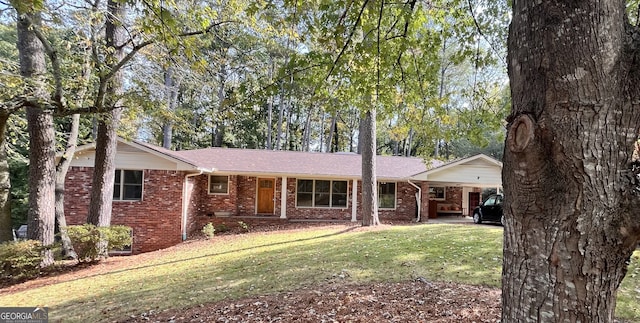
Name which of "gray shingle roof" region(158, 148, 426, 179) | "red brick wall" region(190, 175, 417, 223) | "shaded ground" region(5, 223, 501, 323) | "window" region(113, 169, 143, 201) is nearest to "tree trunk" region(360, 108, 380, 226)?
"gray shingle roof" region(158, 148, 426, 179)

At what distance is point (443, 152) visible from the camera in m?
34.6

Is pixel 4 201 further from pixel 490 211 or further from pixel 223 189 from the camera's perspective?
pixel 490 211

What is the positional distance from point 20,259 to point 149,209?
514 centimetres

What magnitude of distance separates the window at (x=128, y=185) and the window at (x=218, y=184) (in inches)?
124

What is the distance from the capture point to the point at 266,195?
655 inches

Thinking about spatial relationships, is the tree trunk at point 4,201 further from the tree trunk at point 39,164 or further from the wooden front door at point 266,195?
the wooden front door at point 266,195

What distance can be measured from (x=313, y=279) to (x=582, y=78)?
17.3 ft

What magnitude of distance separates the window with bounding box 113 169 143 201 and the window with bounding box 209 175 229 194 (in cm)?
314

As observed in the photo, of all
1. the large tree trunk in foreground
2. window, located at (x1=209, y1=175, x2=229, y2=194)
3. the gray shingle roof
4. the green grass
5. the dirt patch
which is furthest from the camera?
window, located at (x1=209, y1=175, x2=229, y2=194)

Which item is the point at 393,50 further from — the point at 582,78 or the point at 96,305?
the point at 96,305

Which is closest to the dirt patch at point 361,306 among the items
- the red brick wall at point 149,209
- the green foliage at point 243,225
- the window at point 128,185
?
the red brick wall at point 149,209

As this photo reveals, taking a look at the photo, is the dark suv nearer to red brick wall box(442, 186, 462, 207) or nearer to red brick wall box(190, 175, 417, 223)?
red brick wall box(190, 175, 417, 223)

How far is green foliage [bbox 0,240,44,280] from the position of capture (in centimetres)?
800

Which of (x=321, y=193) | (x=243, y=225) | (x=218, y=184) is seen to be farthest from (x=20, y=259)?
(x=321, y=193)
